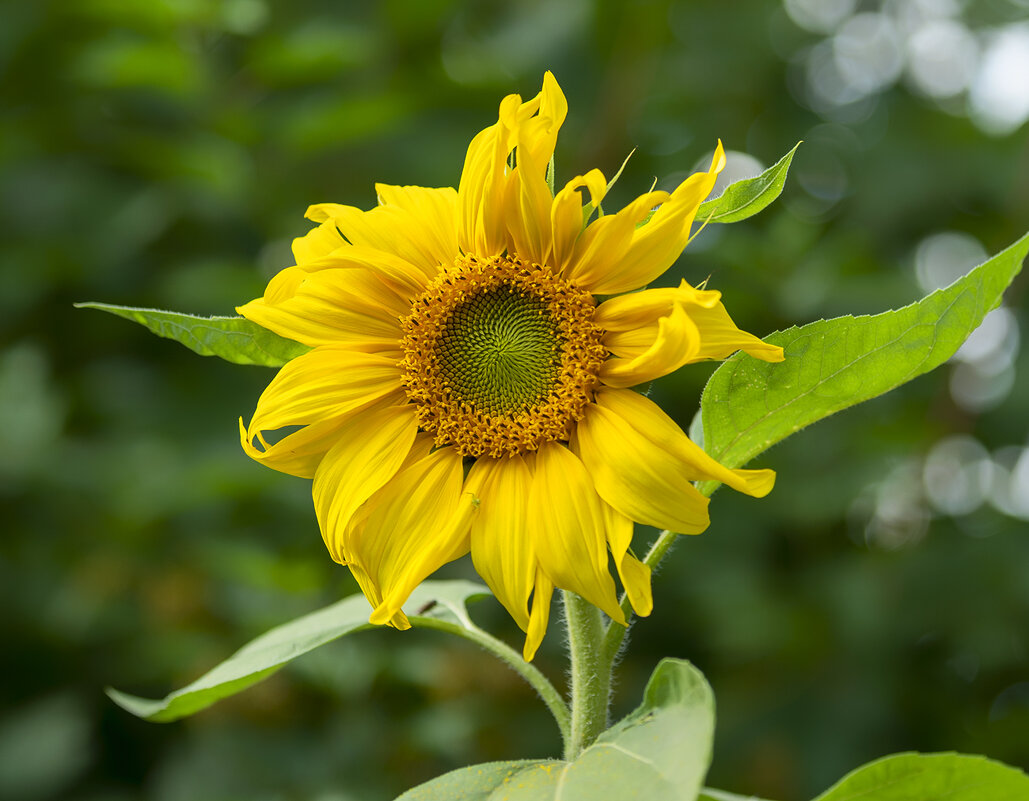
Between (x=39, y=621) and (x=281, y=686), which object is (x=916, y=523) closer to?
(x=281, y=686)

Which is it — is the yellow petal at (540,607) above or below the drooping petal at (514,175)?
below

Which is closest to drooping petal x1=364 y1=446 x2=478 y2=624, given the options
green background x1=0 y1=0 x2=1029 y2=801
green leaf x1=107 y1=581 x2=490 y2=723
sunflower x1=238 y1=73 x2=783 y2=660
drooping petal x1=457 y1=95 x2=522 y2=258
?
sunflower x1=238 y1=73 x2=783 y2=660

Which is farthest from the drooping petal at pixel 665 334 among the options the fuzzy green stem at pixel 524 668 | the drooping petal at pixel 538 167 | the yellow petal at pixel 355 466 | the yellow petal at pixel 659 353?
the fuzzy green stem at pixel 524 668

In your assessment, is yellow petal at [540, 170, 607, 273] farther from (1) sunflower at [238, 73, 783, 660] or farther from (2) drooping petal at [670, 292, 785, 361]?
(2) drooping petal at [670, 292, 785, 361]

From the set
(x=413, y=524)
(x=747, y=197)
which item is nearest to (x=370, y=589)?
(x=413, y=524)

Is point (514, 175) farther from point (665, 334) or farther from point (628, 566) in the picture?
point (628, 566)

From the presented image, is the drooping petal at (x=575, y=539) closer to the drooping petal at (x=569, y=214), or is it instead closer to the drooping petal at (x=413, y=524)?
the drooping petal at (x=413, y=524)

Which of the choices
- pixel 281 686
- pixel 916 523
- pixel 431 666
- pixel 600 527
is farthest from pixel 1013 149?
pixel 600 527
